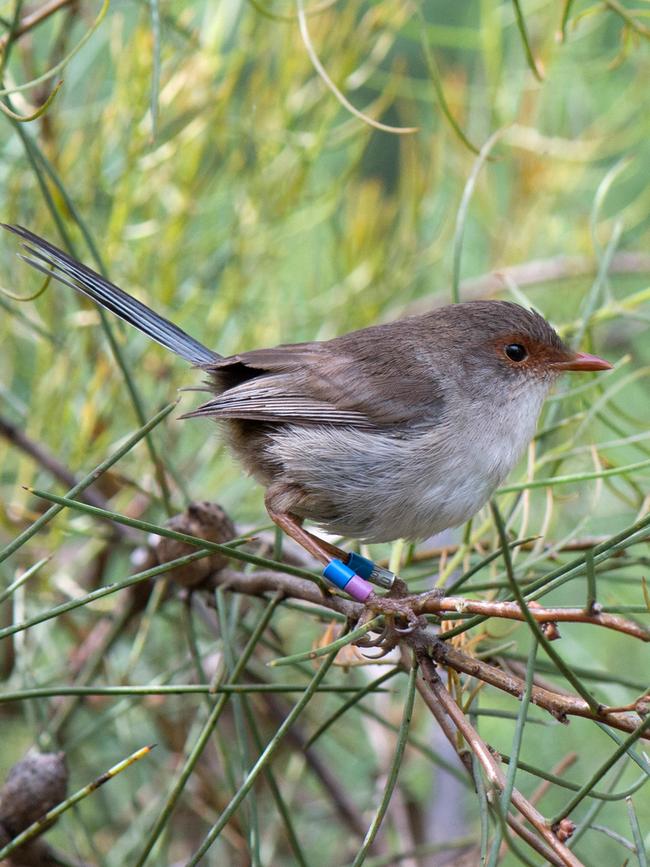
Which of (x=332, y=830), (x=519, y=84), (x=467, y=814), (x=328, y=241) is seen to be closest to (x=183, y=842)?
(x=332, y=830)

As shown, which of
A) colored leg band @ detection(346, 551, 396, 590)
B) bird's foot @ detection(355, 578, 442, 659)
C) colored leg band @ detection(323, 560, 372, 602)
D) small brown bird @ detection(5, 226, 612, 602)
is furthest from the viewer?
small brown bird @ detection(5, 226, 612, 602)

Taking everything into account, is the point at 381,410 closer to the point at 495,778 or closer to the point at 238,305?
the point at 238,305

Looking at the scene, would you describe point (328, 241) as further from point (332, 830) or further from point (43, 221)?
point (332, 830)

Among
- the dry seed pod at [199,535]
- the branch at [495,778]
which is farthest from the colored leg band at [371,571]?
the branch at [495,778]

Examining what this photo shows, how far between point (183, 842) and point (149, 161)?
2.18 meters

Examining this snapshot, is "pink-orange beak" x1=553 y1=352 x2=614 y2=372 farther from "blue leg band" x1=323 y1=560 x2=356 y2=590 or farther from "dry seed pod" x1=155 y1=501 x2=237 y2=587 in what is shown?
"dry seed pod" x1=155 y1=501 x2=237 y2=587

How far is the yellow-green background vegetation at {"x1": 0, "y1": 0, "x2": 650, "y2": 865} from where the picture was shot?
2871mm

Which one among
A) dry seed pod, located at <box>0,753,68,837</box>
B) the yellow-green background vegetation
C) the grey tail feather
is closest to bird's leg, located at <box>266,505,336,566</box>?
the yellow-green background vegetation

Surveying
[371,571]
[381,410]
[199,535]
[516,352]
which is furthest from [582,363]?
[199,535]

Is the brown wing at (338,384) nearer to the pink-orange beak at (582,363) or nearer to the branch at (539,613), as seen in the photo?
the pink-orange beak at (582,363)

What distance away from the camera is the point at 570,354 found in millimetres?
2916

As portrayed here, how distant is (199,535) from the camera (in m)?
2.20

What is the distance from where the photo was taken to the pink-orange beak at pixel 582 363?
282cm

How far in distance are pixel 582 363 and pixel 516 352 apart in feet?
0.75
